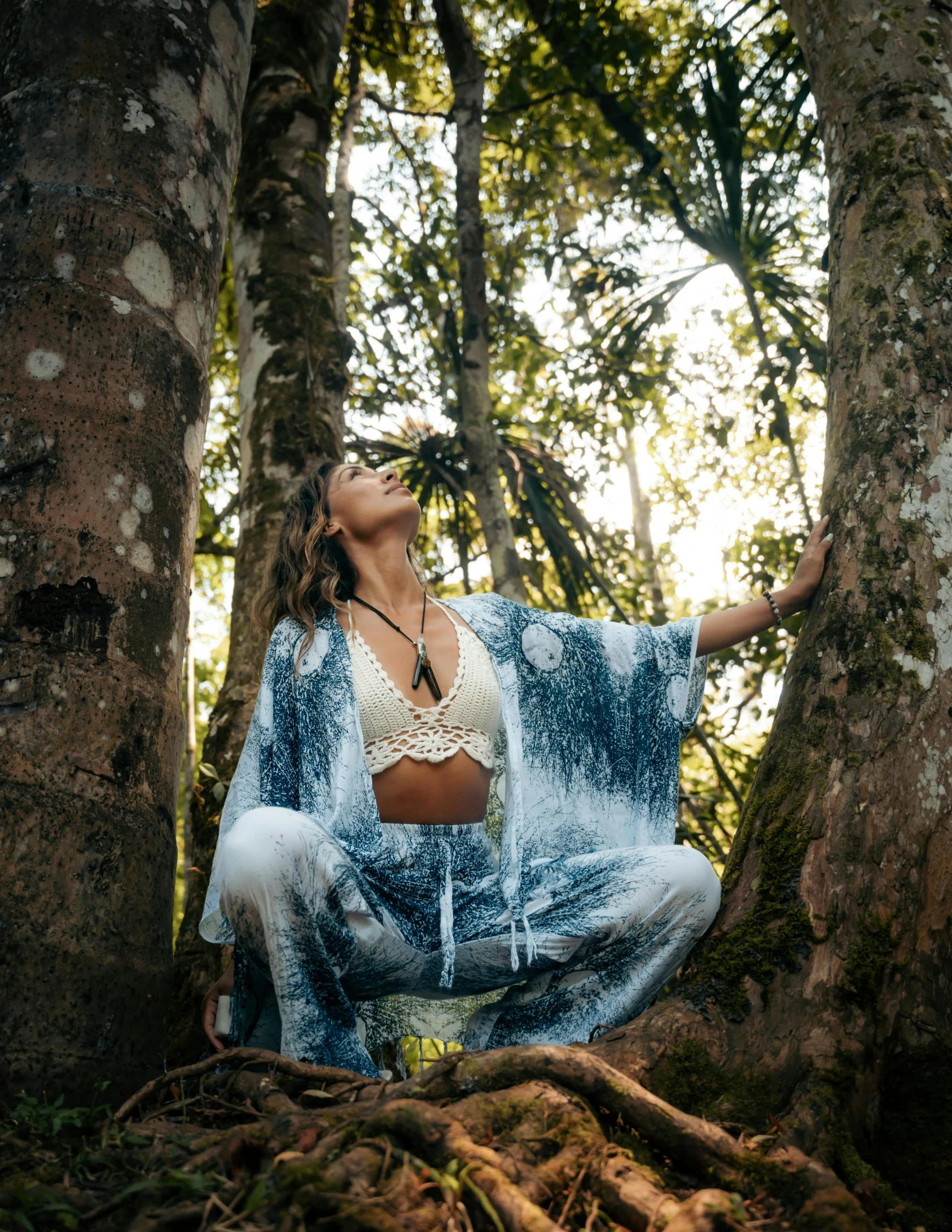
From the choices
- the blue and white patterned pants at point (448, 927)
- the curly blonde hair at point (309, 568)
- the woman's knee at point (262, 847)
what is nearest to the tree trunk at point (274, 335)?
the curly blonde hair at point (309, 568)

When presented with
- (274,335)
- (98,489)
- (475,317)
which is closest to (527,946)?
(98,489)

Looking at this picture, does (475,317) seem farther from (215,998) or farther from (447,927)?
(215,998)

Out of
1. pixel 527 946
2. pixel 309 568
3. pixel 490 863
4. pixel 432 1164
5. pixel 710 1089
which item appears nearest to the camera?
pixel 432 1164

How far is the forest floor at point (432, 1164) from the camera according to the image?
154 centimetres

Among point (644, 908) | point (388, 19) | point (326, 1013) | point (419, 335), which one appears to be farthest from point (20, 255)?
point (419, 335)

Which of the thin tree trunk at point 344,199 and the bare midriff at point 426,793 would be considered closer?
the bare midriff at point 426,793

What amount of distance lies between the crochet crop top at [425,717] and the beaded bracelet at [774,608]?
2.64 feet

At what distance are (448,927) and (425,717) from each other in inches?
23.0

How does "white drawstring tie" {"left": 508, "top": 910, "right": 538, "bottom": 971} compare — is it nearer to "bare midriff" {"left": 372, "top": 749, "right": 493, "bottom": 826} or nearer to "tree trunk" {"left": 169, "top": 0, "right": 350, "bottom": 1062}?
"bare midriff" {"left": 372, "top": 749, "right": 493, "bottom": 826}

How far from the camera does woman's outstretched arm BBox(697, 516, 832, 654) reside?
2689mm

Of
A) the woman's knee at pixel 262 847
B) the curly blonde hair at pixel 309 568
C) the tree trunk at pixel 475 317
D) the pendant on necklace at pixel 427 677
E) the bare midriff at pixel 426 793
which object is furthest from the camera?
the tree trunk at pixel 475 317

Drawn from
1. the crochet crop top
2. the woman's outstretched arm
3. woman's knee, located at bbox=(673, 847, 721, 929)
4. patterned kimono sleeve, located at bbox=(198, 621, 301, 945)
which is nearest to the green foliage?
patterned kimono sleeve, located at bbox=(198, 621, 301, 945)

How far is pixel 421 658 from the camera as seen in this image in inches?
120

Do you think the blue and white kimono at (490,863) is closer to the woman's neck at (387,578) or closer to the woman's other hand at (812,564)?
the woman's neck at (387,578)
